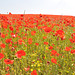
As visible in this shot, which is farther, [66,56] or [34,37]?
[34,37]

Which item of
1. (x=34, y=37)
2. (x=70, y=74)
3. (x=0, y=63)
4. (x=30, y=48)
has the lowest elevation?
(x=70, y=74)

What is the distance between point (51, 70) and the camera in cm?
210

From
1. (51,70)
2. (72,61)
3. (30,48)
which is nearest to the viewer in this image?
(51,70)

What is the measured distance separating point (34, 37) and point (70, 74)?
1.67 m

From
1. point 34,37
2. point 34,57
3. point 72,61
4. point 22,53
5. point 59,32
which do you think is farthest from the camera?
point 34,37

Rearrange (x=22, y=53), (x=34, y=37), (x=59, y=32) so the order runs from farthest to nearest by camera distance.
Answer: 1. (x=34, y=37)
2. (x=59, y=32)
3. (x=22, y=53)

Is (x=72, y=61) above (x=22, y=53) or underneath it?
underneath

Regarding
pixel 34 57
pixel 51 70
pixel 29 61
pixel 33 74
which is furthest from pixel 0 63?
pixel 33 74

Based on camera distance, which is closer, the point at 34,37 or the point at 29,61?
the point at 29,61

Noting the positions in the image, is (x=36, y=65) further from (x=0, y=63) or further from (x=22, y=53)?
(x=22, y=53)

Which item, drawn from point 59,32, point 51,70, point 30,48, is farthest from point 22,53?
point 30,48

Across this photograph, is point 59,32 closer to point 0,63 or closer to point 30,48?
point 30,48

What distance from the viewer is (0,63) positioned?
7.47ft

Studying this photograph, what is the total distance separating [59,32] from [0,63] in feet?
3.72
